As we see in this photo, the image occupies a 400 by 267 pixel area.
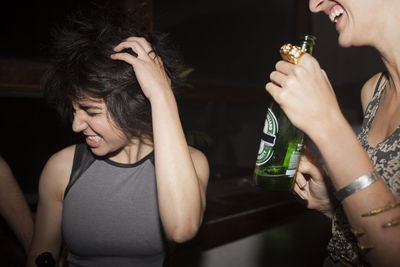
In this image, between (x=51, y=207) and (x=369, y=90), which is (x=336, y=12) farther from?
(x=51, y=207)

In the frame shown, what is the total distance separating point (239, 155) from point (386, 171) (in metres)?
2.34

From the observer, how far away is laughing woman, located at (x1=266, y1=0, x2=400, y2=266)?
2.09ft

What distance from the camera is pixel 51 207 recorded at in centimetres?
122

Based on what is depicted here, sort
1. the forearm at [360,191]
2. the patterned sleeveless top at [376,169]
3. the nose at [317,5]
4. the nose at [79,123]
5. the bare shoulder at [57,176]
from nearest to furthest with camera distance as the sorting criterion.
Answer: the forearm at [360,191] → the patterned sleeveless top at [376,169] → the nose at [317,5] → the nose at [79,123] → the bare shoulder at [57,176]

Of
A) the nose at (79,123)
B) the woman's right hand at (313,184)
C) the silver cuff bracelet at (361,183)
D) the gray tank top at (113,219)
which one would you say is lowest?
the gray tank top at (113,219)

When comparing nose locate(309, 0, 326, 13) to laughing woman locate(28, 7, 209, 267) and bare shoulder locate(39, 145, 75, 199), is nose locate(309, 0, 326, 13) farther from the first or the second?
bare shoulder locate(39, 145, 75, 199)

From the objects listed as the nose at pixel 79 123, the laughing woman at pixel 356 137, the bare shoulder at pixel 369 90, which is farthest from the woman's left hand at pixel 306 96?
the nose at pixel 79 123

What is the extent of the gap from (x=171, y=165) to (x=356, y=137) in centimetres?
52

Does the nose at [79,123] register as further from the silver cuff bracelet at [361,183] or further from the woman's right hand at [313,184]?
the silver cuff bracelet at [361,183]

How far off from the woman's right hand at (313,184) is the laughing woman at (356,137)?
11 centimetres

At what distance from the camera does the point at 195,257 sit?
208cm

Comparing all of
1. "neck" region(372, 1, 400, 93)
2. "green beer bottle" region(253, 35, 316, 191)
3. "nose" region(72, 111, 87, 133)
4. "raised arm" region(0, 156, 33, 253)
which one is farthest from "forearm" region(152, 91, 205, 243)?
"raised arm" region(0, 156, 33, 253)

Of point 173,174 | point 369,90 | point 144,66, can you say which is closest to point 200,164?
point 173,174

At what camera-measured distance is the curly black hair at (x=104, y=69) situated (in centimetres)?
112
